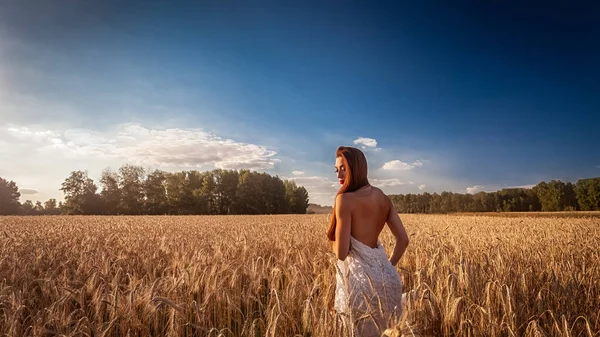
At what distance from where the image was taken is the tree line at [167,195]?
6719cm

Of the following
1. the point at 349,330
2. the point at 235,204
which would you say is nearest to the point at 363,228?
the point at 349,330

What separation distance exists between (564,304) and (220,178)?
3165 inches

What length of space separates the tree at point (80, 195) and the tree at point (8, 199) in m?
12.2

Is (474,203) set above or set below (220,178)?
below

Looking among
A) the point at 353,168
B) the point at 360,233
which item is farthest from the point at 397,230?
the point at 353,168

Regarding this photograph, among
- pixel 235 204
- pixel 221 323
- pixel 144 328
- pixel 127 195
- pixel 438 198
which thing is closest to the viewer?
pixel 144 328

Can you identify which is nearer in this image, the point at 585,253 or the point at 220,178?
the point at 585,253

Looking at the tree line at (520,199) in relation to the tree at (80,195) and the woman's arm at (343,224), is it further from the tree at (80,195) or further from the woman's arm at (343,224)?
the woman's arm at (343,224)

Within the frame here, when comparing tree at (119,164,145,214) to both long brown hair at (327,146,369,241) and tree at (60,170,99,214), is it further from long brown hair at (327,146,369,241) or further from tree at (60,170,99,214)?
long brown hair at (327,146,369,241)

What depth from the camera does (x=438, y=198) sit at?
13275cm

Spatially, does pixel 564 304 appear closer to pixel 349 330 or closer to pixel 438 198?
pixel 349 330

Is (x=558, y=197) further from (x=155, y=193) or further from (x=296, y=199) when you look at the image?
(x=155, y=193)

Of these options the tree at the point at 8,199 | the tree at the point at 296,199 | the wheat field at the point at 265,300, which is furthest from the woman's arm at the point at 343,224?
the tree at the point at 8,199

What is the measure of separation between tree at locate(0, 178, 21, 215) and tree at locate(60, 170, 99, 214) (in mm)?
12173
